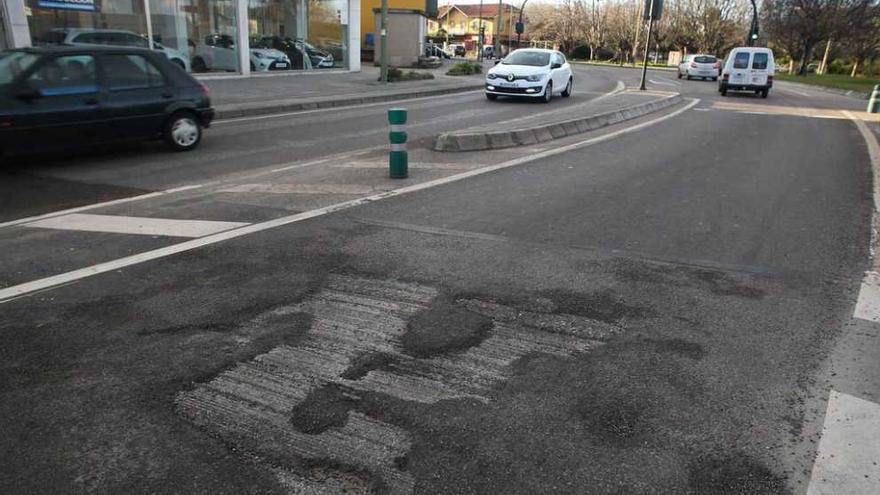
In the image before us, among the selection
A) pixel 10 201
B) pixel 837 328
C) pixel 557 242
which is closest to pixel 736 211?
pixel 557 242

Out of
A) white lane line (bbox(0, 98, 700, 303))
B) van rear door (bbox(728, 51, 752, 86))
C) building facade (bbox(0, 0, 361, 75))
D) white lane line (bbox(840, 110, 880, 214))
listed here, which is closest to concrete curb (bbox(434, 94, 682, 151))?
white lane line (bbox(0, 98, 700, 303))

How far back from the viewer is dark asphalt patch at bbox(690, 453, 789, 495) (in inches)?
107

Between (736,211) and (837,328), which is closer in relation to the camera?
(837,328)

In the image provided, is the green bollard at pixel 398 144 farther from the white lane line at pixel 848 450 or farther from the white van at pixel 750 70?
the white van at pixel 750 70

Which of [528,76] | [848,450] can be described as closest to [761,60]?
[528,76]

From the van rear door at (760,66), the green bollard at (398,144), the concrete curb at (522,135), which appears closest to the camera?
the green bollard at (398,144)

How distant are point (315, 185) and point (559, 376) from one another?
5286mm

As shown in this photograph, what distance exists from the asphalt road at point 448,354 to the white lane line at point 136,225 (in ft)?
0.86

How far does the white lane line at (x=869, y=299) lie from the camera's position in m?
4.57

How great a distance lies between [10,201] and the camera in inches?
287

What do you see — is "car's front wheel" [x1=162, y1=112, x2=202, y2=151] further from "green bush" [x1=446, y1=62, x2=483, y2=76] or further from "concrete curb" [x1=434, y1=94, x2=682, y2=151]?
"green bush" [x1=446, y1=62, x2=483, y2=76]

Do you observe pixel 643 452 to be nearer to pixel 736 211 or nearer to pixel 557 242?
pixel 557 242

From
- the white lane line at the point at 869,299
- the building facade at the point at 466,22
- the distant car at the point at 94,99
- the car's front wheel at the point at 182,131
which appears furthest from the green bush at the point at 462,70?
the building facade at the point at 466,22

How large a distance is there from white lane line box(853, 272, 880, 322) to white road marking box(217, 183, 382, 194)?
5.02m
